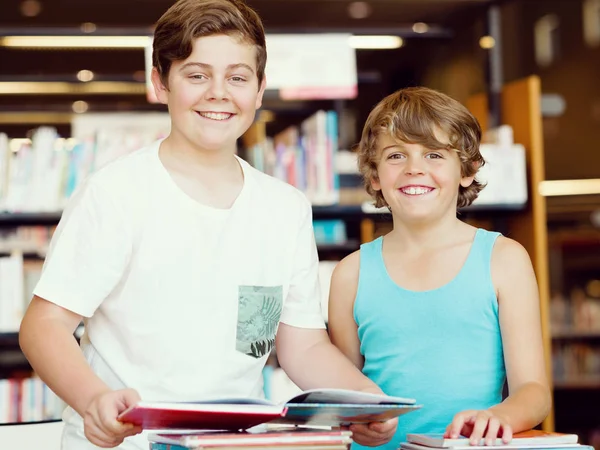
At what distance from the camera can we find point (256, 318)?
1424mm

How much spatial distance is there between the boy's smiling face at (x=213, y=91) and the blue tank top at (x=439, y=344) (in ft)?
1.39

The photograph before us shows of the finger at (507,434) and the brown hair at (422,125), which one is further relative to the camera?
the brown hair at (422,125)

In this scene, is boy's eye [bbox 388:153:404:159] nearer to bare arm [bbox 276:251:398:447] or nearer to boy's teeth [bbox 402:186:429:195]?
boy's teeth [bbox 402:186:429:195]

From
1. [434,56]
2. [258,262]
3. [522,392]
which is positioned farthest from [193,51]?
[434,56]

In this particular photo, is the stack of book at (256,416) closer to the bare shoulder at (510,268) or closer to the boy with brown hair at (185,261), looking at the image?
the boy with brown hair at (185,261)

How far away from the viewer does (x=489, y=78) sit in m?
4.31

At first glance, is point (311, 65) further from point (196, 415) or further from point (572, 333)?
point (572, 333)

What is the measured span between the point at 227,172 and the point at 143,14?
5446mm

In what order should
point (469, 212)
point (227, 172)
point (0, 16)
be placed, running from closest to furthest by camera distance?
point (227, 172) < point (469, 212) < point (0, 16)

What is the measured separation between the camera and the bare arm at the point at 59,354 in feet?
4.01

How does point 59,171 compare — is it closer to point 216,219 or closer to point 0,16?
point 216,219

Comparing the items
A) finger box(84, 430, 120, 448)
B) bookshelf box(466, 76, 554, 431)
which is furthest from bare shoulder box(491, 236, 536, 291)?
bookshelf box(466, 76, 554, 431)

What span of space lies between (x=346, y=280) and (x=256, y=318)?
32 centimetres

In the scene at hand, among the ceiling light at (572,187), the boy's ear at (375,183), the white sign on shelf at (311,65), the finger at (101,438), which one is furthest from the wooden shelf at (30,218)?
the ceiling light at (572,187)
